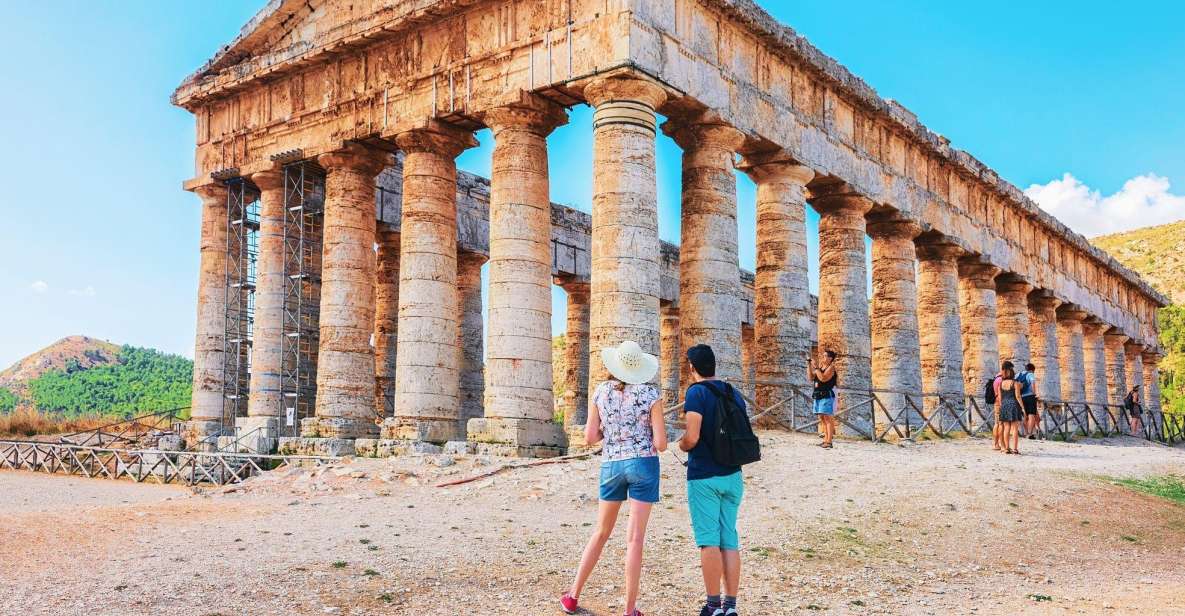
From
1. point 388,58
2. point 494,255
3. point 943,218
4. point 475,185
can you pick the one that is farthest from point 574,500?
point 943,218

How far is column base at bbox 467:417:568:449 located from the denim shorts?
11.3 m

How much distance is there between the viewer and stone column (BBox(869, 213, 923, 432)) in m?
27.8

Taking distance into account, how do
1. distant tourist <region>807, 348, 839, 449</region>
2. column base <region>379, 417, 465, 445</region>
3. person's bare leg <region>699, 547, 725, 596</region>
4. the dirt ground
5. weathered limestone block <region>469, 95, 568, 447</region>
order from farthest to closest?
column base <region>379, 417, 465, 445</region>, weathered limestone block <region>469, 95, 568, 447</region>, distant tourist <region>807, 348, 839, 449</region>, the dirt ground, person's bare leg <region>699, 547, 725, 596</region>

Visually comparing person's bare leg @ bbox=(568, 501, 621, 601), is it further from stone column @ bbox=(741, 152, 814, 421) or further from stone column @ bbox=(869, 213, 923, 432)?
stone column @ bbox=(869, 213, 923, 432)

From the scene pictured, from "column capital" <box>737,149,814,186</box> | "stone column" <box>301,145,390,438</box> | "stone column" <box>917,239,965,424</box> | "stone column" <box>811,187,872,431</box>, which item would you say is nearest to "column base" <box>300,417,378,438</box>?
"stone column" <box>301,145,390,438</box>

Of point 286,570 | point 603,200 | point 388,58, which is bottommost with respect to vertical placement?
point 286,570

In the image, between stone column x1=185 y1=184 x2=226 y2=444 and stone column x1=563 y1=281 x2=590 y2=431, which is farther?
stone column x1=563 y1=281 x2=590 y2=431

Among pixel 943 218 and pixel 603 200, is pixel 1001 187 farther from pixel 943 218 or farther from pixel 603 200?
pixel 603 200

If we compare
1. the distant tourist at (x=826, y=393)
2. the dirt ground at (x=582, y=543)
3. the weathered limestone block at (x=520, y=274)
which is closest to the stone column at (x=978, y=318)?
the dirt ground at (x=582, y=543)

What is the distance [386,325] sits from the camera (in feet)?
94.5

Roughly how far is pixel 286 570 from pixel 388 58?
609 inches

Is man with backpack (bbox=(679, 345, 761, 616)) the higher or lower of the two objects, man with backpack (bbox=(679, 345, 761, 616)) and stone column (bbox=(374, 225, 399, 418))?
the lower

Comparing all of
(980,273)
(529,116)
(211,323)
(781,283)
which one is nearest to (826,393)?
(781,283)

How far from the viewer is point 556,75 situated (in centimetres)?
1970
